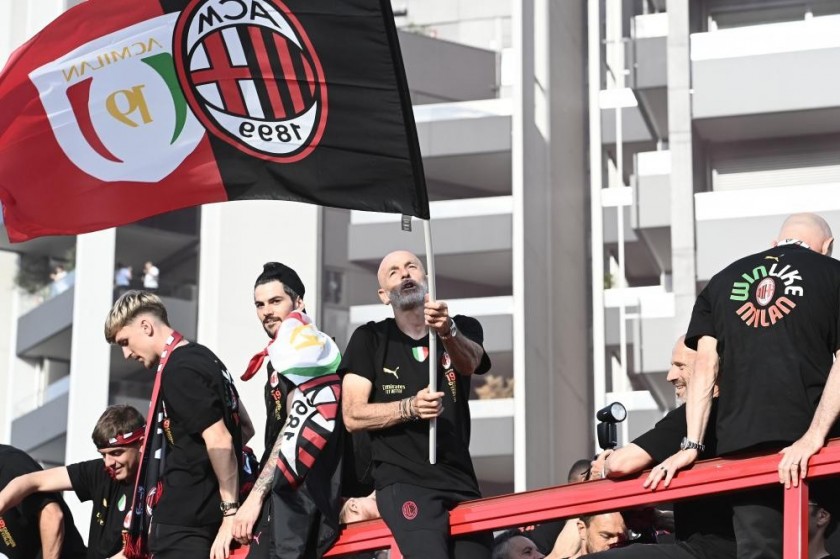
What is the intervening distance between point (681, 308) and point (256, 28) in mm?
22908

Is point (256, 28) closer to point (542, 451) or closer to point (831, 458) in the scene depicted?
point (831, 458)

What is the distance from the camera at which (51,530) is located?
29.7ft

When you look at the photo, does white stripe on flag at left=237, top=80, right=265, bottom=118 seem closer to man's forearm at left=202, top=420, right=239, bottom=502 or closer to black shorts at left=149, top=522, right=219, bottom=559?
man's forearm at left=202, top=420, right=239, bottom=502

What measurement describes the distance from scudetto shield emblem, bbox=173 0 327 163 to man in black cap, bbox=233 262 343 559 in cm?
93

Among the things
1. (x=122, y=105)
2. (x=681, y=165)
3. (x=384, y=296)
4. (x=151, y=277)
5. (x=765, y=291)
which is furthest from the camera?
(x=151, y=277)

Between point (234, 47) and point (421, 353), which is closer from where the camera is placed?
point (421, 353)

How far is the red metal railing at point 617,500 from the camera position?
6.25 m

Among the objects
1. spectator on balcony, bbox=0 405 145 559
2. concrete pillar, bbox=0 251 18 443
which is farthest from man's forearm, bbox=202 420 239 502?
concrete pillar, bbox=0 251 18 443

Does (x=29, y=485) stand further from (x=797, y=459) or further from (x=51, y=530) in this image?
(x=797, y=459)

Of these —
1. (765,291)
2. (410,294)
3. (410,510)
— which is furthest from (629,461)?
(410,294)

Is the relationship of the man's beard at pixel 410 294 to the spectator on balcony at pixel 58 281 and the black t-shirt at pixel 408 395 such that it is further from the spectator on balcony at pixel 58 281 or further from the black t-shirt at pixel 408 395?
the spectator on balcony at pixel 58 281

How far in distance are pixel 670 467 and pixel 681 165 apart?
2492 centimetres

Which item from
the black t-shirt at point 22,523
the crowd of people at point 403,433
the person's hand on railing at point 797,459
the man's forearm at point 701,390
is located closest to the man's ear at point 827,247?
the crowd of people at point 403,433

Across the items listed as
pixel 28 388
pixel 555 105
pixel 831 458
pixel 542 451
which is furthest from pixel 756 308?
pixel 28 388
